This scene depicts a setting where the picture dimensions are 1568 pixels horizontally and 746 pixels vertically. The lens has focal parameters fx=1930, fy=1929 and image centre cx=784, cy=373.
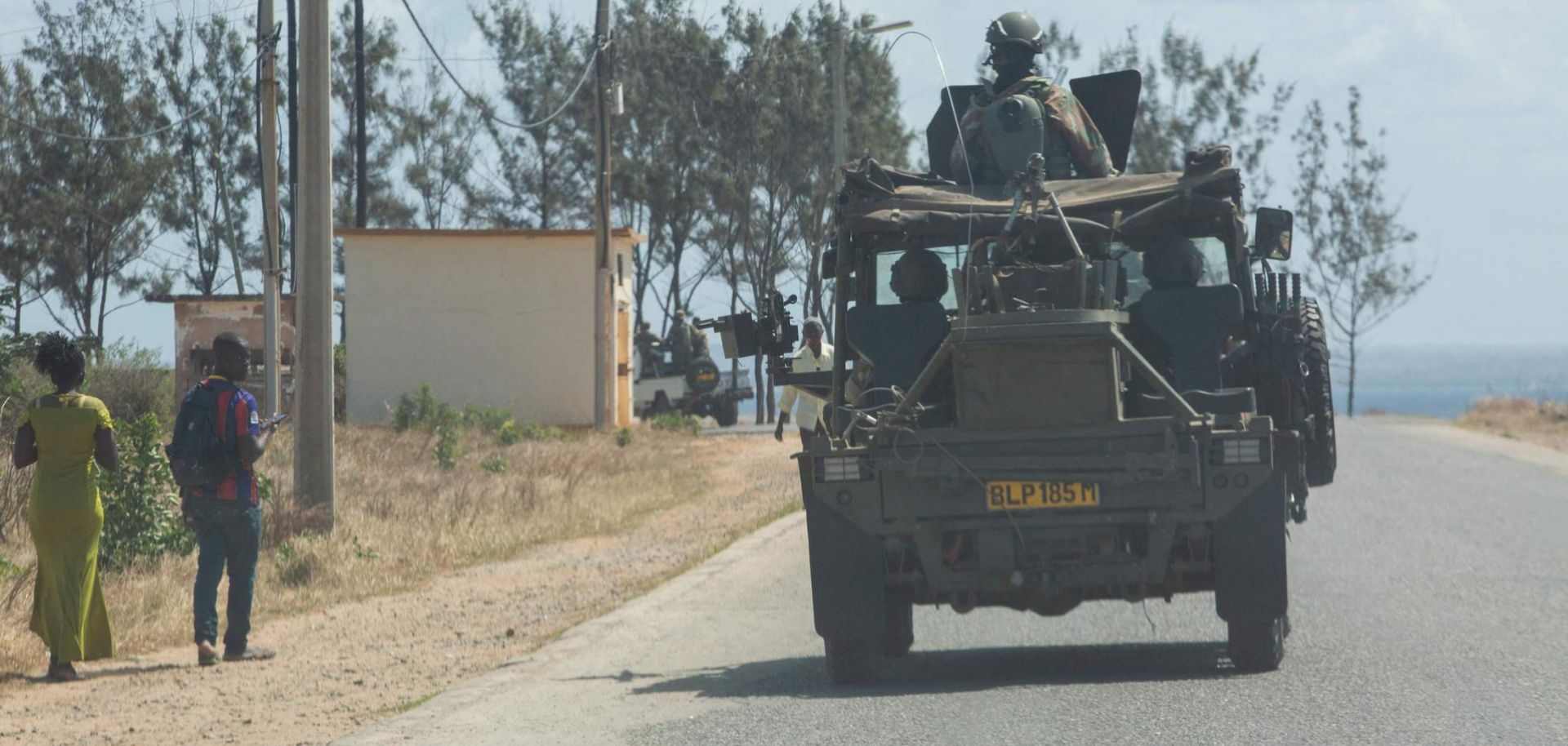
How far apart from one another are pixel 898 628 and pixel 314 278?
287 inches

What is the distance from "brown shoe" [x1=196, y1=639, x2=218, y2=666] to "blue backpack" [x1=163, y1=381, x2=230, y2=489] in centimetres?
84

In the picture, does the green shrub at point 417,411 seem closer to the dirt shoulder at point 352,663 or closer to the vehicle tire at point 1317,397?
the dirt shoulder at point 352,663

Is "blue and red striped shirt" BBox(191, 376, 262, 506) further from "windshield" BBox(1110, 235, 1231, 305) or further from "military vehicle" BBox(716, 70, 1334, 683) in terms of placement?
"windshield" BBox(1110, 235, 1231, 305)

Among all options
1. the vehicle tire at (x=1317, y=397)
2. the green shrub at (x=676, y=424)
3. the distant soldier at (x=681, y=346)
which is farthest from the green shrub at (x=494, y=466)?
the distant soldier at (x=681, y=346)

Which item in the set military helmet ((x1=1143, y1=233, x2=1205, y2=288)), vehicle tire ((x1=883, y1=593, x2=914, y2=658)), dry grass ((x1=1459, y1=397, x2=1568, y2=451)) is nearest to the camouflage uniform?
military helmet ((x1=1143, y1=233, x2=1205, y2=288))

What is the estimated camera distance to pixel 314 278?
15.0m

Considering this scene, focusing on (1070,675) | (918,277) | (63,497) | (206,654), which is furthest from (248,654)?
(1070,675)

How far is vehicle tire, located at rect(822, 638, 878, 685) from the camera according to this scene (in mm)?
8906

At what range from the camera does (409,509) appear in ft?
58.8

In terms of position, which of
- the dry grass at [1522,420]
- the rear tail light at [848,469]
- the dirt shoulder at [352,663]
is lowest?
the dry grass at [1522,420]

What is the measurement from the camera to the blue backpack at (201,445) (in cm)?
977

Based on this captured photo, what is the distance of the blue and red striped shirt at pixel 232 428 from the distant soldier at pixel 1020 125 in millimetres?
3878

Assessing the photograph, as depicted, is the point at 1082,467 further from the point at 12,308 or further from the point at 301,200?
the point at 12,308

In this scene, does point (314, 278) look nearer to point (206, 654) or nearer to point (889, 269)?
point (206, 654)
